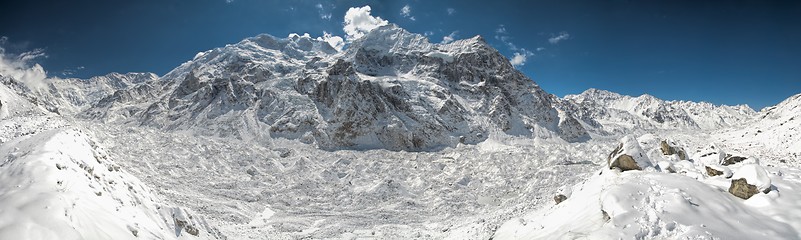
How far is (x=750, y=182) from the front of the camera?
13344mm

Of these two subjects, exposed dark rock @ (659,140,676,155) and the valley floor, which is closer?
the valley floor

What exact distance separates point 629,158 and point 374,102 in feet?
175

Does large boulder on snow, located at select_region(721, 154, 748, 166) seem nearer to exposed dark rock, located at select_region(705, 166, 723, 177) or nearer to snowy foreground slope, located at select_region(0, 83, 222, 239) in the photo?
exposed dark rock, located at select_region(705, 166, 723, 177)

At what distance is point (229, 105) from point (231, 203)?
4734cm

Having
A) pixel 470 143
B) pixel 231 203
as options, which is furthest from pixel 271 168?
pixel 470 143

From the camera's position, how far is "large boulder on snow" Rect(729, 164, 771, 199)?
13117 millimetres

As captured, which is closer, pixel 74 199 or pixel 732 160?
pixel 74 199

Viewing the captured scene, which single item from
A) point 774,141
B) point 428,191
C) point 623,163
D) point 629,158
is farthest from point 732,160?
point 774,141

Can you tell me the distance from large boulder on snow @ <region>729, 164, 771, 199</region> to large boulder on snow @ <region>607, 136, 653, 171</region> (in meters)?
4.73

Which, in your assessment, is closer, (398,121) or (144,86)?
(398,121)

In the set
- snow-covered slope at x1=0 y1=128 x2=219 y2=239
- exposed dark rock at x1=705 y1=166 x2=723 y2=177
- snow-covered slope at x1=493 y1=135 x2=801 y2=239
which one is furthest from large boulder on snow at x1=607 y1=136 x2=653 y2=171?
snow-covered slope at x1=0 y1=128 x2=219 y2=239

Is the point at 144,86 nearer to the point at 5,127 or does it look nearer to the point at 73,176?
the point at 5,127

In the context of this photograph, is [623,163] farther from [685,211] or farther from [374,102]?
[374,102]

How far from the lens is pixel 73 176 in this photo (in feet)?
44.8
